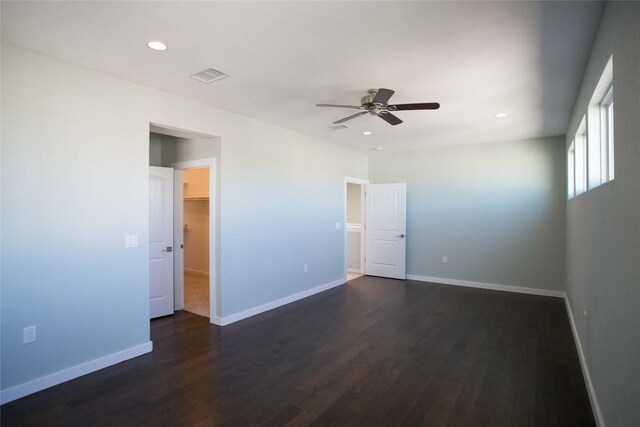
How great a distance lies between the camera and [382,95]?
3.08 meters

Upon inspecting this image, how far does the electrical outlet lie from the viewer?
2.66 meters

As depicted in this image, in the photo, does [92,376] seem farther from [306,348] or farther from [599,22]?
[599,22]

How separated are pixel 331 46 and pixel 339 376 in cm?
270

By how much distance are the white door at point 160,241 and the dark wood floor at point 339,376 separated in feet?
0.98

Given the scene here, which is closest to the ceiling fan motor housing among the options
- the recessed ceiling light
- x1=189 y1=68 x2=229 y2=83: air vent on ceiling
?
x1=189 y1=68 x2=229 y2=83: air vent on ceiling

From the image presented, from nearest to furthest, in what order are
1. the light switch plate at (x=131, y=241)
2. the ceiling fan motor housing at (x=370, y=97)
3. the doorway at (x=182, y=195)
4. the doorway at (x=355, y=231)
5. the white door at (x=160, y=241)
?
the light switch plate at (x=131, y=241)
the ceiling fan motor housing at (x=370, y=97)
the doorway at (x=182, y=195)
the white door at (x=160, y=241)
the doorway at (x=355, y=231)

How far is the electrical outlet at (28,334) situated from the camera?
266 cm

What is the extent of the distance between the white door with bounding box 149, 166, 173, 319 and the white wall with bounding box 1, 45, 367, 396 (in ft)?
3.07

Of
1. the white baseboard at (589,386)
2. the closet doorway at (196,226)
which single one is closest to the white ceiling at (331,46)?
the white baseboard at (589,386)

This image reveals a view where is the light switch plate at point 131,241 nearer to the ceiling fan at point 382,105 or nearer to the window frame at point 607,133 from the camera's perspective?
the ceiling fan at point 382,105

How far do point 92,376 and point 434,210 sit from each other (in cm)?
584

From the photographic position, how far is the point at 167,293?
183 inches

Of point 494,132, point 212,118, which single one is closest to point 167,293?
point 212,118

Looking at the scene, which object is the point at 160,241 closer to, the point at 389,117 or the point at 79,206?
the point at 79,206
